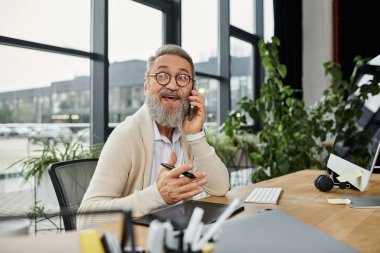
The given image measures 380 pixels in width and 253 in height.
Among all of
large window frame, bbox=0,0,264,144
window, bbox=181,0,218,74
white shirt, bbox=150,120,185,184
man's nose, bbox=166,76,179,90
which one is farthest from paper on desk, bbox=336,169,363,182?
window, bbox=181,0,218,74

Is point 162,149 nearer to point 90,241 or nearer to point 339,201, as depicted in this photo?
point 339,201

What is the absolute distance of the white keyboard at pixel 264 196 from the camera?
133 centimetres

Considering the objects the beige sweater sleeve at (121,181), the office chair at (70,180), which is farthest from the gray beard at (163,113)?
the office chair at (70,180)

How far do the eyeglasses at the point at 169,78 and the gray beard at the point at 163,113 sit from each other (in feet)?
0.14

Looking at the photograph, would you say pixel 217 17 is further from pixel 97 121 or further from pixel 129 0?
pixel 97 121

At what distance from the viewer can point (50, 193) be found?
2146 mm

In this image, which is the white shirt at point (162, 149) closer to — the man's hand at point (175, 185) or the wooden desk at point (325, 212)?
the wooden desk at point (325, 212)

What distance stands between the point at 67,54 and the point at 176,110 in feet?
4.47

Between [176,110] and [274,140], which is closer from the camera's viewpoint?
[176,110]

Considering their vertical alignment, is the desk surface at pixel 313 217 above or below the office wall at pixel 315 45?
below

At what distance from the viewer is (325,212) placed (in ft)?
3.92

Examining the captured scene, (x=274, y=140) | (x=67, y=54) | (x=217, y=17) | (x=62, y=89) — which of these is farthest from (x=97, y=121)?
(x=217, y=17)

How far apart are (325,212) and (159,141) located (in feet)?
2.41

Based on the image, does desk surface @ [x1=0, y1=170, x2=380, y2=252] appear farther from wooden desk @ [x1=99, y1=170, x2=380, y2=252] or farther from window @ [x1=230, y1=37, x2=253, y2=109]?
window @ [x1=230, y1=37, x2=253, y2=109]
